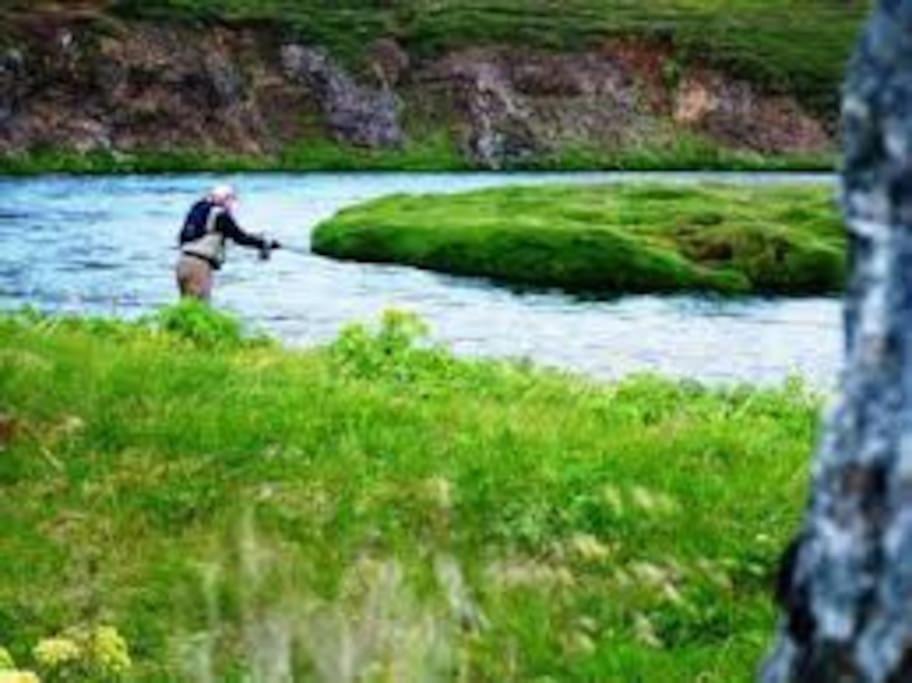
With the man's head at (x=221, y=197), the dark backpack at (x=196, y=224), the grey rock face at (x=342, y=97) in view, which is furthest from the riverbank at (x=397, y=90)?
the man's head at (x=221, y=197)

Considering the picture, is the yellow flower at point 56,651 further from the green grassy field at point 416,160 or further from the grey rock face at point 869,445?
the green grassy field at point 416,160

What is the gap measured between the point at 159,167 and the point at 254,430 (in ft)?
343

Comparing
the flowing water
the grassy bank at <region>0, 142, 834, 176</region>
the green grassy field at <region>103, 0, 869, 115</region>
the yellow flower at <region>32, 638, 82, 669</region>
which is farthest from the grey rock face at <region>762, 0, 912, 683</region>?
the green grassy field at <region>103, 0, 869, 115</region>

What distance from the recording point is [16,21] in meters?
130

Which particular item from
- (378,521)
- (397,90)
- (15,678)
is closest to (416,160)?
(397,90)

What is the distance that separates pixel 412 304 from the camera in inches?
2007

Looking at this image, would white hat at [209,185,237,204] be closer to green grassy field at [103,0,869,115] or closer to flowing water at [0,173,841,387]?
flowing water at [0,173,841,387]

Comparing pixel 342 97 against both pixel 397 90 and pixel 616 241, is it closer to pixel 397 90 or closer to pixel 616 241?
pixel 397 90

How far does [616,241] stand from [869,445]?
6030 cm

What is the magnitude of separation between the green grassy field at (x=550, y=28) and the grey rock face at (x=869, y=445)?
13420cm

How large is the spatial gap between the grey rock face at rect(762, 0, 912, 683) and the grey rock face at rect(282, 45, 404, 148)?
131924 mm

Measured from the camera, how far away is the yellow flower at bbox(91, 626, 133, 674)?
26.9 feet

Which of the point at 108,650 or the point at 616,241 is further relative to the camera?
the point at 616,241

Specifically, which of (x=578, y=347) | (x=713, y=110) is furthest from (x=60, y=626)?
(x=713, y=110)
